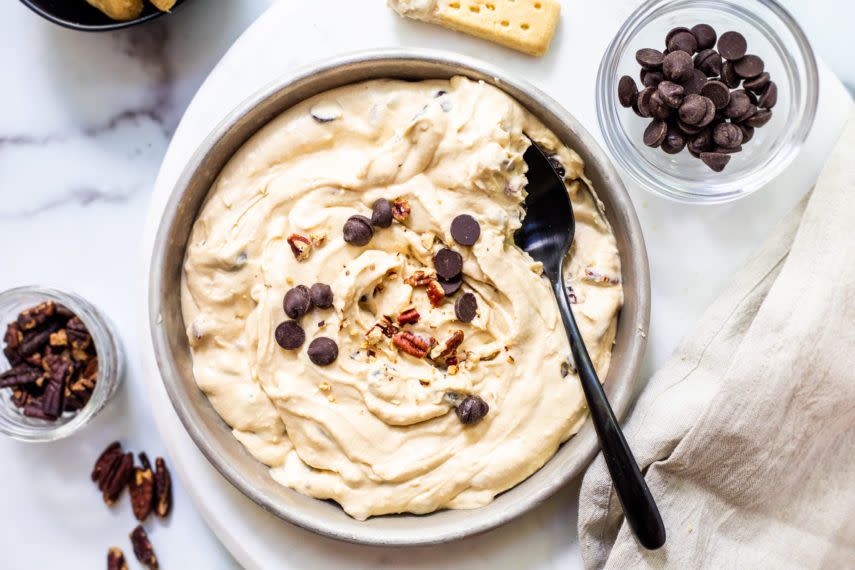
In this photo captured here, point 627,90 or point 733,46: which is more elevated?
point 733,46

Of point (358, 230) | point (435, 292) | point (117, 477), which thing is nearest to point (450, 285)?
point (435, 292)

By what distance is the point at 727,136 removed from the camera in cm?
208

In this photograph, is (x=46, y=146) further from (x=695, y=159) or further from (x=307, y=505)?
(x=695, y=159)

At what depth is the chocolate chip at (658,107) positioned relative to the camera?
207 cm

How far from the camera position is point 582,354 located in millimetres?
1995

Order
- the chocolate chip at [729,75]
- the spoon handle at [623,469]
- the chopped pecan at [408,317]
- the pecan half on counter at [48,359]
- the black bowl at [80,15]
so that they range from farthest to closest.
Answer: the pecan half on counter at [48,359] → the black bowl at [80,15] → the chocolate chip at [729,75] → the chopped pecan at [408,317] → the spoon handle at [623,469]

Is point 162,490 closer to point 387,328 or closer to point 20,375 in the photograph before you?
point 20,375

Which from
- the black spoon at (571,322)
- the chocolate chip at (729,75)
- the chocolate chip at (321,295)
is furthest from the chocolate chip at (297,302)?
the chocolate chip at (729,75)

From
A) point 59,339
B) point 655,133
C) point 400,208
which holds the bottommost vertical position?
point 59,339

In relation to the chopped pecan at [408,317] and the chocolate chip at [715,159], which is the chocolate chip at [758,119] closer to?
the chocolate chip at [715,159]

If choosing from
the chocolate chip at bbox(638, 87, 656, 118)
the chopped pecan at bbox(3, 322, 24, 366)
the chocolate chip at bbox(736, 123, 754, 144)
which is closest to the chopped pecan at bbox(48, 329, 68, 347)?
the chopped pecan at bbox(3, 322, 24, 366)

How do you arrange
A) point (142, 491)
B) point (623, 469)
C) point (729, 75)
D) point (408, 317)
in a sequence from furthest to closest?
point (142, 491), point (729, 75), point (408, 317), point (623, 469)

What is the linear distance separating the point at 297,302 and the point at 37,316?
3.08ft

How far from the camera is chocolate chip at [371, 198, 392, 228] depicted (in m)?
1.99
